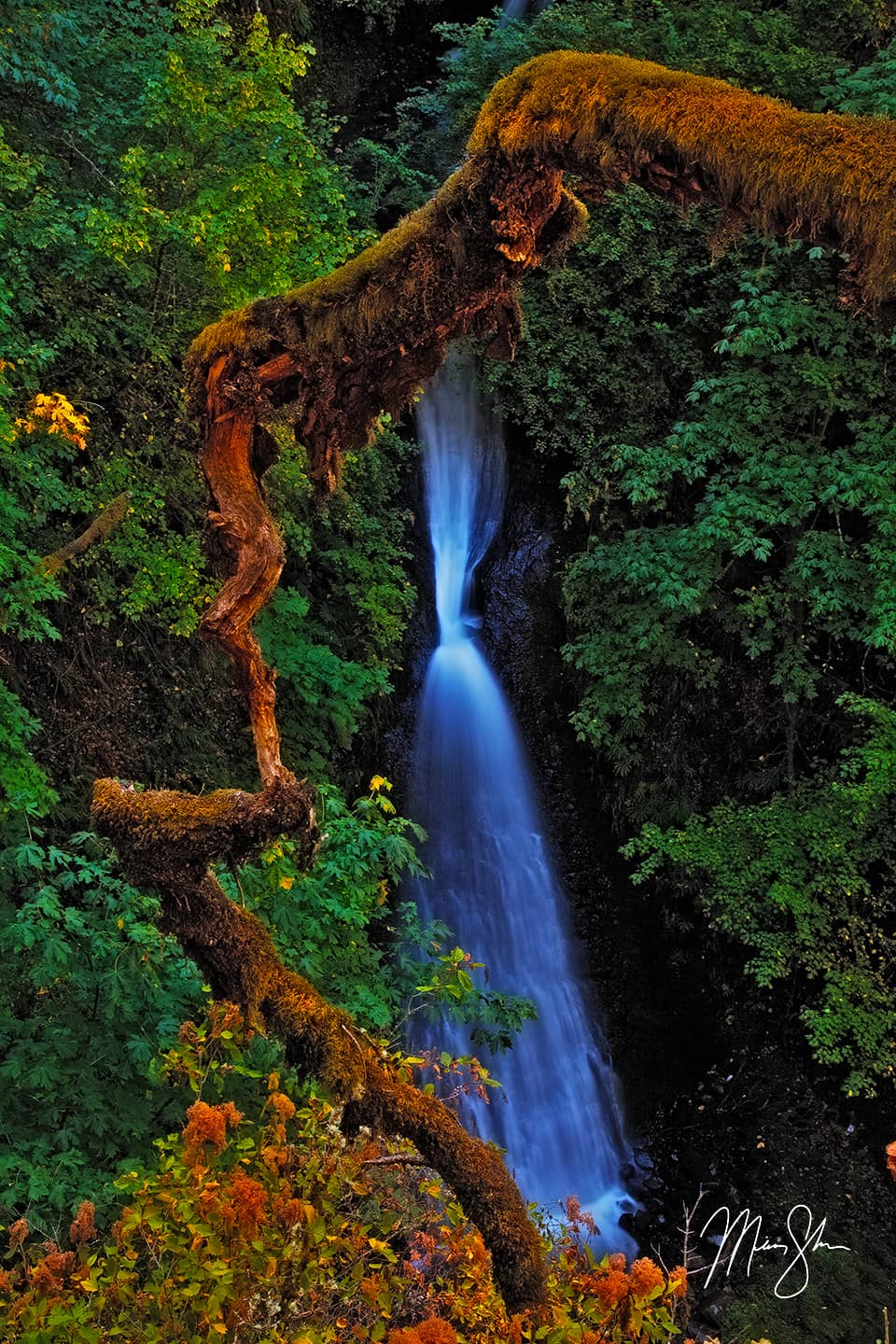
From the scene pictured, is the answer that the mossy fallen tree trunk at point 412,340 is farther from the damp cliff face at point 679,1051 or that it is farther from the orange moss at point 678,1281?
the damp cliff face at point 679,1051

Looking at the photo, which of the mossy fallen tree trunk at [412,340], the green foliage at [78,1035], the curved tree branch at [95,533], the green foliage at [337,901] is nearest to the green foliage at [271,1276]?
the mossy fallen tree trunk at [412,340]

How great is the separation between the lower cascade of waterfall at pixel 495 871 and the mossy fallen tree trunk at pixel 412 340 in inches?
219

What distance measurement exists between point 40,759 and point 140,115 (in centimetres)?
426

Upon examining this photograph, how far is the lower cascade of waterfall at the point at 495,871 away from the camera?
766 centimetres

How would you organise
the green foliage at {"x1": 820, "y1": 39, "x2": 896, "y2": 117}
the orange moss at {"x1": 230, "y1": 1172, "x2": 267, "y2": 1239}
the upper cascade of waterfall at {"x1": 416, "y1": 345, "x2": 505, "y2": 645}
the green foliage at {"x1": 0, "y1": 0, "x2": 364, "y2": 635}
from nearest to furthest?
the orange moss at {"x1": 230, "y1": 1172, "x2": 267, "y2": 1239}
the green foliage at {"x1": 0, "y1": 0, "x2": 364, "y2": 635}
the green foliage at {"x1": 820, "y1": 39, "x2": 896, "y2": 117}
the upper cascade of waterfall at {"x1": 416, "y1": 345, "x2": 505, "y2": 645}

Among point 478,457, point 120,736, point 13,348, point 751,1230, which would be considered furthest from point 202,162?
point 751,1230

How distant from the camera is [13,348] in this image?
5.05m
